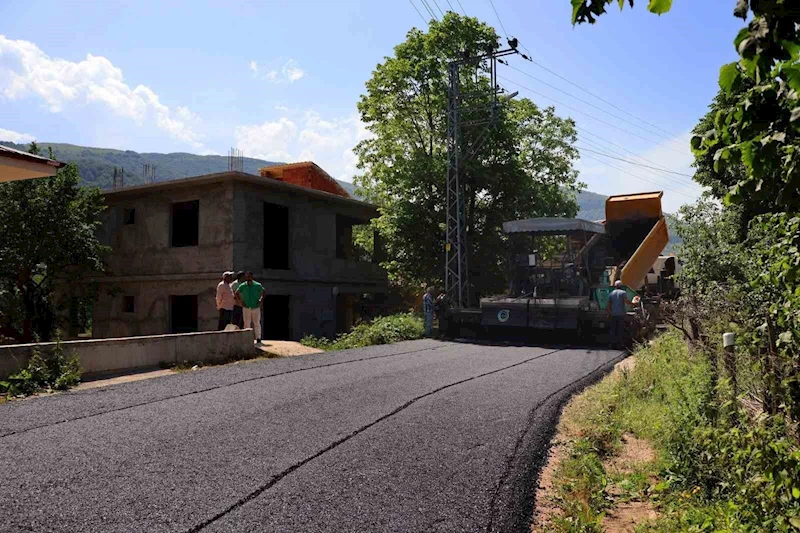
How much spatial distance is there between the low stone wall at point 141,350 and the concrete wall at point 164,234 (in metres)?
8.10

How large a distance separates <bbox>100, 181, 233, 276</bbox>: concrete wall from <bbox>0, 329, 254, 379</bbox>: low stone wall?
26.6 feet

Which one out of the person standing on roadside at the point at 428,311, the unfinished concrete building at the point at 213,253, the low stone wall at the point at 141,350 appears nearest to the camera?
the low stone wall at the point at 141,350

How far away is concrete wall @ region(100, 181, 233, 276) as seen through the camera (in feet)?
68.7

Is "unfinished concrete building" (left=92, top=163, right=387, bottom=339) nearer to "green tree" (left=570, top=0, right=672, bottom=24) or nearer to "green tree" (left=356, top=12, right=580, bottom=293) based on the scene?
"green tree" (left=356, top=12, right=580, bottom=293)

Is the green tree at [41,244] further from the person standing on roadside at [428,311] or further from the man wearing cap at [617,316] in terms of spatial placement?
the man wearing cap at [617,316]

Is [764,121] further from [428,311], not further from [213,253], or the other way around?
[213,253]

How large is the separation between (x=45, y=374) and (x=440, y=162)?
731 inches

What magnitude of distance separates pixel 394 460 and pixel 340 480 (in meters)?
0.72

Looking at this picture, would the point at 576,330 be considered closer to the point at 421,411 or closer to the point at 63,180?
the point at 421,411

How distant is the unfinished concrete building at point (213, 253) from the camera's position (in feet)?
68.9

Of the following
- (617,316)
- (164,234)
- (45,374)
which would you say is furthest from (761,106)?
(164,234)

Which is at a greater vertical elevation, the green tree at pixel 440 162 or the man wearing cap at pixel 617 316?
the green tree at pixel 440 162

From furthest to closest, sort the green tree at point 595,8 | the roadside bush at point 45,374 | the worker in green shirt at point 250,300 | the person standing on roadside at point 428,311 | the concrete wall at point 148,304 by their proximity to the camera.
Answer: the concrete wall at point 148,304 < the person standing on roadside at point 428,311 < the worker in green shirt at point 250,300 < the roadside bush at point 45,374 < the green tree at point 595,8

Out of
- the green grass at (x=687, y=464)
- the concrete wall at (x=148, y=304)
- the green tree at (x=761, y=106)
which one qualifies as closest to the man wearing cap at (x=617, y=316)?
the green grass at (x=687, y=464)
